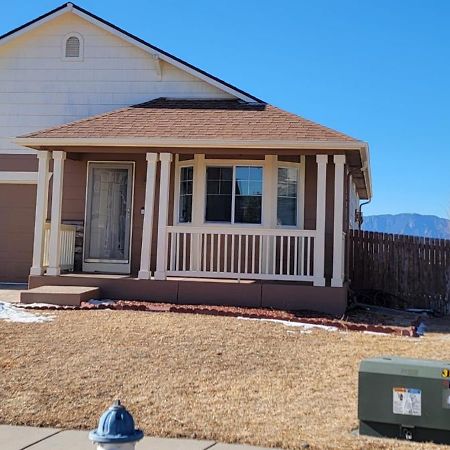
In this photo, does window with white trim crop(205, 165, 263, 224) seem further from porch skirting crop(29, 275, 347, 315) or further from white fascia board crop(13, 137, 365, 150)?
porch skirting crop(29, 275, 347, 315)

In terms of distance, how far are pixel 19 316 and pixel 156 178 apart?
492 centimetres

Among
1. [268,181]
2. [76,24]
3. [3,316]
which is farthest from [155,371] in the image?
[76,24]

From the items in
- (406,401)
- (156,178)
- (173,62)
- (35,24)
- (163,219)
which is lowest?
(406,401)

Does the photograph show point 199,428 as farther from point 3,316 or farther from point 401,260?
point 401,260

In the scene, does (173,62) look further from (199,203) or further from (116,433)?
(116,433)

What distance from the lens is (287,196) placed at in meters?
12.9

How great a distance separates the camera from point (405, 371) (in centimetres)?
503

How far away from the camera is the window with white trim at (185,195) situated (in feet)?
43.0

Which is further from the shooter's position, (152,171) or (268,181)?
(268,181)

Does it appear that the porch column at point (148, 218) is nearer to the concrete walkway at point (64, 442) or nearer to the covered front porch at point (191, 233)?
the covered front porch at point (191, 233)

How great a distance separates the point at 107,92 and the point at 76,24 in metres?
1.92

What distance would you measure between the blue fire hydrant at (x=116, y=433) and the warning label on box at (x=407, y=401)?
2.51 meters

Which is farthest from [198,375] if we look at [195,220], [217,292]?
[195,220]

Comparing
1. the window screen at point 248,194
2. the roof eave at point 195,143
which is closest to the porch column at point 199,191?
the window screen at point 248,194
